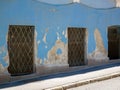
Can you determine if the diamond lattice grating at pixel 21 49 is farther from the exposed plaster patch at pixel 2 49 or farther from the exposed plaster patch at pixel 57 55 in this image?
the exposed plaster patch at pixel 57 55

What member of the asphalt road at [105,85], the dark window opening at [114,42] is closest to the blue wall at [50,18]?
the dark window opening at [114,42]

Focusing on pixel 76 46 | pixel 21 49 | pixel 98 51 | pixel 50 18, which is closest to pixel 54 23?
pixel 50 18

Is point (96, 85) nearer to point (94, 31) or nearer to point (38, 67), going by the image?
point (38, 67)

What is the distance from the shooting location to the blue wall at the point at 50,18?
8.02m

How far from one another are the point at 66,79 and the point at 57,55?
1603 mm

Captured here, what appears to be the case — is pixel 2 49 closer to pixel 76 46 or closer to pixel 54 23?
pixel 54 23

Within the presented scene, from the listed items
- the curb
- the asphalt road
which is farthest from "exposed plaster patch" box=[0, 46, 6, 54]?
the asphalt road

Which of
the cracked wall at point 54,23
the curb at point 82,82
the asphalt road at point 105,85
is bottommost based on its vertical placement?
the asphalt road at point 105,85

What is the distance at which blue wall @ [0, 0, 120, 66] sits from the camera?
8023 mm

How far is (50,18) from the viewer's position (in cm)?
927

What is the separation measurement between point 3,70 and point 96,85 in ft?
8.67

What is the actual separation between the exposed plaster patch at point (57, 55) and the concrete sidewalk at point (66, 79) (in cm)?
56

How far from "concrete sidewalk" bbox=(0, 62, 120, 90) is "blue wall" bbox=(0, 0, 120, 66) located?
35.6 inches

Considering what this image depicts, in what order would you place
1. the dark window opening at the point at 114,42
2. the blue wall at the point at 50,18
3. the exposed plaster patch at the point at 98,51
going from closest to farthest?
the blue wall at the point at 50,18 < the exposed plaster patch at the point at 98,51 < the dark window opening at the point at 114,42
